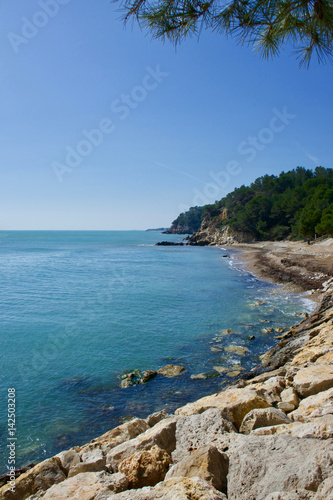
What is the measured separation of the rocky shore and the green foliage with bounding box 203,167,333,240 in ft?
162

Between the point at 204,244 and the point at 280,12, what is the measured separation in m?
103

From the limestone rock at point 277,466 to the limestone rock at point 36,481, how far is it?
3.36 meters

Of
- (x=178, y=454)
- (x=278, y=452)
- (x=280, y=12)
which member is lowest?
(x=178, y=454)

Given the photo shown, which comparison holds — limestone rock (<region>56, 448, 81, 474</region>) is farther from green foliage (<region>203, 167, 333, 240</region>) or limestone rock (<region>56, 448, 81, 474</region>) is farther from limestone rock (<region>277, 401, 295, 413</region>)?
green foliage (<region>203, 167, 333, 240</region>)

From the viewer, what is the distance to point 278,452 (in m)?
3.42

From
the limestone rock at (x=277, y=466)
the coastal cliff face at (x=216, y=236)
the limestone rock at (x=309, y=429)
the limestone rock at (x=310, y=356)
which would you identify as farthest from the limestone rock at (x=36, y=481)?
the coastal cliff face at (x=216, y=236)

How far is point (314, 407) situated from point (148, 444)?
8.88ft

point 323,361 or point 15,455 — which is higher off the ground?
point 323,361

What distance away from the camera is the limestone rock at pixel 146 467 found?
4.09m

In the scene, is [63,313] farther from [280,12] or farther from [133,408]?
[280,12]

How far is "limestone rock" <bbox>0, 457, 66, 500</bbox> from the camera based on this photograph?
16.9ft

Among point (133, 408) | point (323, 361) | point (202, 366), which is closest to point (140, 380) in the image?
point (133, 408)

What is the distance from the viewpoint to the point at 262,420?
15.5ft

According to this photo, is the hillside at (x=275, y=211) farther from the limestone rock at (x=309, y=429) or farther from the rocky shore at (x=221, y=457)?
the limestone rock at (x=309, y=429)
